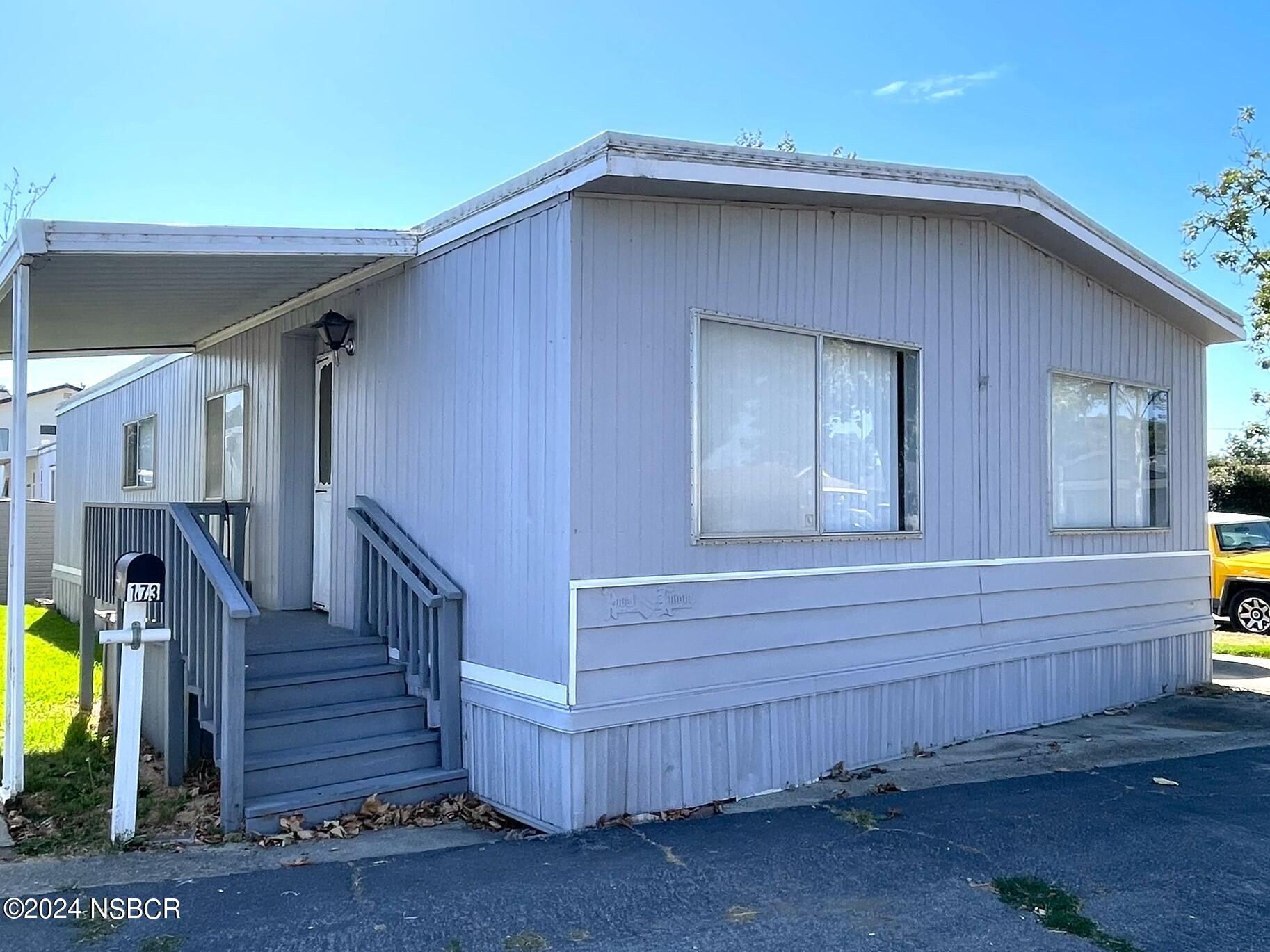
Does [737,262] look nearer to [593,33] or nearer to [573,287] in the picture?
[573,287]

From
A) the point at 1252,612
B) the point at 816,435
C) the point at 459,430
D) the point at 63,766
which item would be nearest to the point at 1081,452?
the point at 816,435

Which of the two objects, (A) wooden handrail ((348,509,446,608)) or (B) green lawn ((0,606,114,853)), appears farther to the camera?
(A) wooden handrail ((348,509,446,608))

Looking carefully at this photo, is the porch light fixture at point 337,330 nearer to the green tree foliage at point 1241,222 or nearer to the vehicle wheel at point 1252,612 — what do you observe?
the vehicle wheel at point 1252,612

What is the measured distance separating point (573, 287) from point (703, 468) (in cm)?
124

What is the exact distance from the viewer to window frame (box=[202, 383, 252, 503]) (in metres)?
8.65

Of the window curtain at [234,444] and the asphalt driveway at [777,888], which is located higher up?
the window curtain at [234,444]

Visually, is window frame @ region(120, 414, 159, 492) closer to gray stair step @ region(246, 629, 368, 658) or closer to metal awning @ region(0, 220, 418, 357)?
metal awning @ region(0, 220, 418, 357)

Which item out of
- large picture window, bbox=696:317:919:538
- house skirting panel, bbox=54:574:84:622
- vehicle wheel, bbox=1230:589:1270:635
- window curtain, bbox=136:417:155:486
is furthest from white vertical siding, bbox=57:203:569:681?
vehicle wheel, bbox=1230:589:1270:635

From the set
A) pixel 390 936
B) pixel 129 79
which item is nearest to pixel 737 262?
pixel 390 936

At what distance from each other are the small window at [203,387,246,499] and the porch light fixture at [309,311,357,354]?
2009 millimetres

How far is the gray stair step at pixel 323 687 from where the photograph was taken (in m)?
5.62

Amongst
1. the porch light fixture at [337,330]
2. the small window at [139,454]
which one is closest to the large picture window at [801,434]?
the porch light fixture at [337,330]

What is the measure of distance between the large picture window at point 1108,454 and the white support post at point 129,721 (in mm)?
6397

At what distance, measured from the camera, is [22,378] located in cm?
542
